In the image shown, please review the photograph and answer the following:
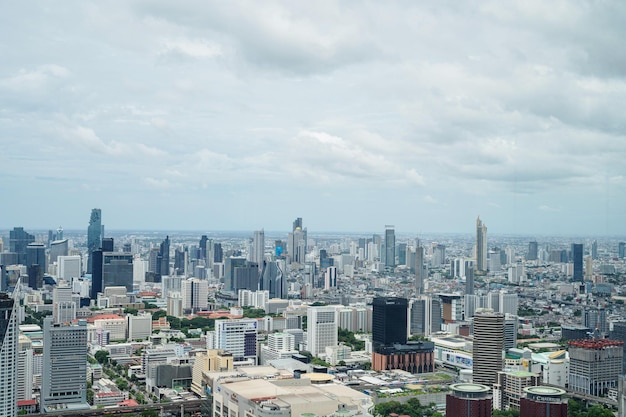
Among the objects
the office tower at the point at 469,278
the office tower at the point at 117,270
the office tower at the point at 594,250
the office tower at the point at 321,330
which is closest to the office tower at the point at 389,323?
the office tower at the point at 321,330

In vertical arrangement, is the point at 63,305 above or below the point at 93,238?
below

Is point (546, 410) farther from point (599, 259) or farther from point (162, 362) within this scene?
point (162, 362)

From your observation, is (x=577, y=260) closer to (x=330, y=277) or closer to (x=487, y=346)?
(x=487, y=346)

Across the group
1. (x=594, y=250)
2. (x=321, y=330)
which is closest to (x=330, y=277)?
(x=321, y=330)

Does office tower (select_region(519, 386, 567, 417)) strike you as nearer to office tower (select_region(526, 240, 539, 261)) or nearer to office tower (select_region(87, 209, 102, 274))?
office tower (select_region(526, 240, 539, 261))

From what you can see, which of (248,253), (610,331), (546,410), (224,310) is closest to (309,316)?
(224,310)

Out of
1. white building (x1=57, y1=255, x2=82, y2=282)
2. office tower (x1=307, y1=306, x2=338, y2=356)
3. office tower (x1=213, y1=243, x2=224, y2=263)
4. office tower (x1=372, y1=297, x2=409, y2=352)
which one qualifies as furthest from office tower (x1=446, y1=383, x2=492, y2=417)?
office tower (x1=213, y1=243, x2=224, y2=263)
